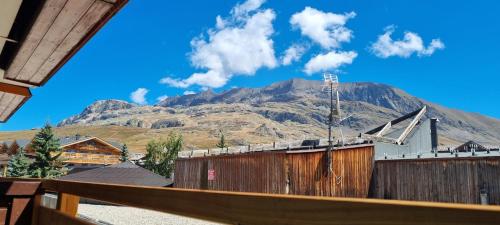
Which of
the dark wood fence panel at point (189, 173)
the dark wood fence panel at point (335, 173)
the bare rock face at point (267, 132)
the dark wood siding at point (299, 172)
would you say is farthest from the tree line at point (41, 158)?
the bare rock face at point (267, 132)

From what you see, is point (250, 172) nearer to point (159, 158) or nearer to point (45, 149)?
point (45, 149)

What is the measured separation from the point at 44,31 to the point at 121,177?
93.1 feet

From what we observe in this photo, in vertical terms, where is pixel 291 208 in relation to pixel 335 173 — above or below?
above

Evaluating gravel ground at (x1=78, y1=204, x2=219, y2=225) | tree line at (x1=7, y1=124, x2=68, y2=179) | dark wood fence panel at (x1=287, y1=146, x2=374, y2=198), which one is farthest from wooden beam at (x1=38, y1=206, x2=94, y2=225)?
tree line at (x1=7, y1=124, x2=68, y2=179)

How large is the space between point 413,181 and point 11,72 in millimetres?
20850

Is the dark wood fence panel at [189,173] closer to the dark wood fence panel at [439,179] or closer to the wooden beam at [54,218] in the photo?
the dark wood fence panel at [439,179]

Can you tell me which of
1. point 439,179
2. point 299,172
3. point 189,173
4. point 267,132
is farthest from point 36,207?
point 267,132

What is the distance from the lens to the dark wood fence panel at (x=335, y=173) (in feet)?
78.1

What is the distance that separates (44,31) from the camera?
241cm

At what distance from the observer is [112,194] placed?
1.89 m

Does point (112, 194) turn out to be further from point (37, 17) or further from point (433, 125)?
point (433, 125)

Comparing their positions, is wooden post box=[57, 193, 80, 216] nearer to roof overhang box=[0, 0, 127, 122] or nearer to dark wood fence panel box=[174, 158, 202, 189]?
roof overhang box=[0, 0, 127, 122]

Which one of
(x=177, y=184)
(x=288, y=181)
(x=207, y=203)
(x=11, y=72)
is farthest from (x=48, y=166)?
(x=207, y=203)

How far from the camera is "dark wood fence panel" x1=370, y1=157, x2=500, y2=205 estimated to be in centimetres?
1881
